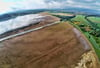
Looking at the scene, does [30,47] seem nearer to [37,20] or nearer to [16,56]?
[16,56]

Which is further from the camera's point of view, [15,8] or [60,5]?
[60,5]

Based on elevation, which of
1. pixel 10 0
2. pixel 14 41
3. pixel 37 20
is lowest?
pixel 14 41

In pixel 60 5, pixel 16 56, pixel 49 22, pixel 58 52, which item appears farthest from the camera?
pixel 60 5

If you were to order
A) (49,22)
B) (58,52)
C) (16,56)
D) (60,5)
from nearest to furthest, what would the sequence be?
1. (16,56)
2. (58,52)
3. (49,22)
4. (60,5)

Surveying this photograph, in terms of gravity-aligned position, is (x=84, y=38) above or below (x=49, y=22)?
below

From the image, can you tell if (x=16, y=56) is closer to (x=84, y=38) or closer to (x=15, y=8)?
(x=15, y=8)

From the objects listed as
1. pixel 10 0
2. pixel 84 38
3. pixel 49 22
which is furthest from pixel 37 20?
pixel 84 38
